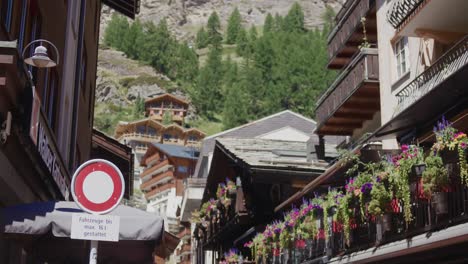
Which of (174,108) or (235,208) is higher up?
(174,108)

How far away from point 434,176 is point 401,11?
7.95m

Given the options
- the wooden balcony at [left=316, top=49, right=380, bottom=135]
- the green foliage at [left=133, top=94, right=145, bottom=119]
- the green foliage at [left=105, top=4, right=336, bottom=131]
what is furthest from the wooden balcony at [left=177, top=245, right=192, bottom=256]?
the green foliage at [left=133, top=94, right=145, bottom=119]

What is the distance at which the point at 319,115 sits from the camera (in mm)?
25672

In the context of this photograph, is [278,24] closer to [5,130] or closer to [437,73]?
[437,73]

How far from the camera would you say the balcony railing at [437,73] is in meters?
14.8

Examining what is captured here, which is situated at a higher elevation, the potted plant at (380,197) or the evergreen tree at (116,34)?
the evergreen tree at (116,34)

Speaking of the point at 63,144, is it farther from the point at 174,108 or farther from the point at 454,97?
the point at 174,108

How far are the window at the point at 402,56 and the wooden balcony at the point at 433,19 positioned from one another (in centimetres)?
164

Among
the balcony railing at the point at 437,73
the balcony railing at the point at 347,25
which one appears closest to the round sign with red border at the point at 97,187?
the balcony railing at the point at 437,73

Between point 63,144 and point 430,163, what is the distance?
845cm

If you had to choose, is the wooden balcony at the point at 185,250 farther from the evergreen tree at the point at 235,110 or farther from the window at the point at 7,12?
the evergreen tree at the point at 235,110

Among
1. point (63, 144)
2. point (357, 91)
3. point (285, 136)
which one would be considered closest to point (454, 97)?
point (357, 91)

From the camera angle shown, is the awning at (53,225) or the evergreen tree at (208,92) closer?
the awning at (53,225)

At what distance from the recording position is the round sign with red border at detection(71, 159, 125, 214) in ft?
23.2
